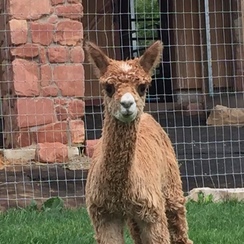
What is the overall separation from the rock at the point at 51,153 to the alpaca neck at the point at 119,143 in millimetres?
4257

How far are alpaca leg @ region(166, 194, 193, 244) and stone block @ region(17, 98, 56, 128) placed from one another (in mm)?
3987

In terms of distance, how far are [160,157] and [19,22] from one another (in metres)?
4.25

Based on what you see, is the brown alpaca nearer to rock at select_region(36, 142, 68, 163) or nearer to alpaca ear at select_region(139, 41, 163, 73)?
alpaca ear at select_region(139, 41, 163, 73)

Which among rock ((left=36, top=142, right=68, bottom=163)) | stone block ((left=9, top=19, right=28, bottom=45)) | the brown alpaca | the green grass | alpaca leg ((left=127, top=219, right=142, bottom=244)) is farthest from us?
stone block ((left=9, top=19, right=28, bottom=45))

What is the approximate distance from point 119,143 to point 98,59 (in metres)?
0.47

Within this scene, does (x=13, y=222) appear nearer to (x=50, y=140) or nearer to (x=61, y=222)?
Result: (x=61, y=222)

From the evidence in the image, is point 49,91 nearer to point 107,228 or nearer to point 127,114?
point 107,228

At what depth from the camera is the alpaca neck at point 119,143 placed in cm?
406

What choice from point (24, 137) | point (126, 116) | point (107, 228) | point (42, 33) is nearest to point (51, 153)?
point (24, 137)

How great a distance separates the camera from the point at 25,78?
857cm

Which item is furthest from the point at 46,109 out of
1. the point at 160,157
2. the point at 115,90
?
the point at 115,90

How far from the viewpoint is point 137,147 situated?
4469mm

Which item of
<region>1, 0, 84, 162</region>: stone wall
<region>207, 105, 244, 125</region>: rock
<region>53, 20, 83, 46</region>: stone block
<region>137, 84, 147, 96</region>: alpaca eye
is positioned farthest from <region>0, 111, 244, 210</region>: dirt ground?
<region>137, 84, 147, 96</region>: alpaca eye

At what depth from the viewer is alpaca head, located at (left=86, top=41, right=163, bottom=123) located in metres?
3.90
